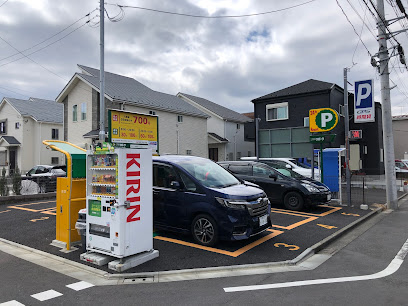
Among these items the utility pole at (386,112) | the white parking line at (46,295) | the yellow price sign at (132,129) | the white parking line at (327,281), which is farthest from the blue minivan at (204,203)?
the utility pole at (386,112)

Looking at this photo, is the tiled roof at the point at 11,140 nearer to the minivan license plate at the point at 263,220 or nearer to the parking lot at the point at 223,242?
the parking lot at the point at 223,242

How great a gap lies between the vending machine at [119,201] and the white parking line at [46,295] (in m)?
0.98

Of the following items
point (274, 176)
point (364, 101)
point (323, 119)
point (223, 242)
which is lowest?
point (223, 242)

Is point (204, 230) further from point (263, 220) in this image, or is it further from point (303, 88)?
point (303, 88)

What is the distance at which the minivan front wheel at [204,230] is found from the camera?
5.63 metres

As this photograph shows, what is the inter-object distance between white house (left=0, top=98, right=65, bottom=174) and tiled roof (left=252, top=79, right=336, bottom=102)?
1939 cm

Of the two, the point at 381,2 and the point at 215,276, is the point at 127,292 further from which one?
the point at 381,2

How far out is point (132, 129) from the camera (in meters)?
4.82

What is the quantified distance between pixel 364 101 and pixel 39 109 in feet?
97.3

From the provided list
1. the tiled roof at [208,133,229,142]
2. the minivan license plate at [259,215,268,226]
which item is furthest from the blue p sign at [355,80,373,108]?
the tiled roof at [208,133,229,142]

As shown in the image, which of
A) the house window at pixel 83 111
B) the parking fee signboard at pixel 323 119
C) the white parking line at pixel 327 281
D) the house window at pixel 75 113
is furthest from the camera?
the house window at pixel 75 113

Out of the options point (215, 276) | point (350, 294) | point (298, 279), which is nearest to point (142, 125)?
point (215, 276)

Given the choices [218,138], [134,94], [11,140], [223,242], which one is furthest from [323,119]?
[11,140]

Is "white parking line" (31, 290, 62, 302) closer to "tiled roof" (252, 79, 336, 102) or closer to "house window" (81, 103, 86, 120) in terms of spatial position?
"house window" (81, 103, 86, 120)
